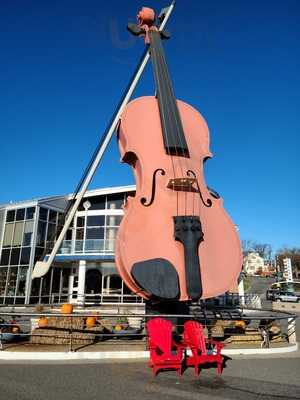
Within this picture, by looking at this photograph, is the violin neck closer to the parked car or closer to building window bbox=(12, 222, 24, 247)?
building window bbox=(12, 222, 24, 247)

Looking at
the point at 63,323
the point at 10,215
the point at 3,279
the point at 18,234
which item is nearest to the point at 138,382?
the point at 63,323

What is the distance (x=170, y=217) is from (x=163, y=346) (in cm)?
193

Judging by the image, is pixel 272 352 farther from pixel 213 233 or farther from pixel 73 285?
pixel 73 285

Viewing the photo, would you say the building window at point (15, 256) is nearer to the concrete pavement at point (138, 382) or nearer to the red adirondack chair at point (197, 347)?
the concrete pavement at point (138, 382)

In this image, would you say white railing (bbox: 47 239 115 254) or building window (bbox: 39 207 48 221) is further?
building window (bbox: 39 207 48 221)

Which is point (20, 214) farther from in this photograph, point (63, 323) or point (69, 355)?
point (69, 355)

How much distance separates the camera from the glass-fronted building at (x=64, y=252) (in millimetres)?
22547

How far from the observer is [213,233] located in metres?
5.65

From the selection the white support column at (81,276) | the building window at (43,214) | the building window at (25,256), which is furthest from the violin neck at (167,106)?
the building window at (25,256)

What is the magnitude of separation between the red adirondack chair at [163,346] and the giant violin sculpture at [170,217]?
63 cm

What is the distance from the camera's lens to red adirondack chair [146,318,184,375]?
5.27 meters

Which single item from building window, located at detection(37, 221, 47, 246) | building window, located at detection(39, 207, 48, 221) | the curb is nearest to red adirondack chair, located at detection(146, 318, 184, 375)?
the curb

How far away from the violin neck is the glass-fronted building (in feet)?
49.6

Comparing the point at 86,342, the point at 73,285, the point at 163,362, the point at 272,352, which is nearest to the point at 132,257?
the point at 163,362
